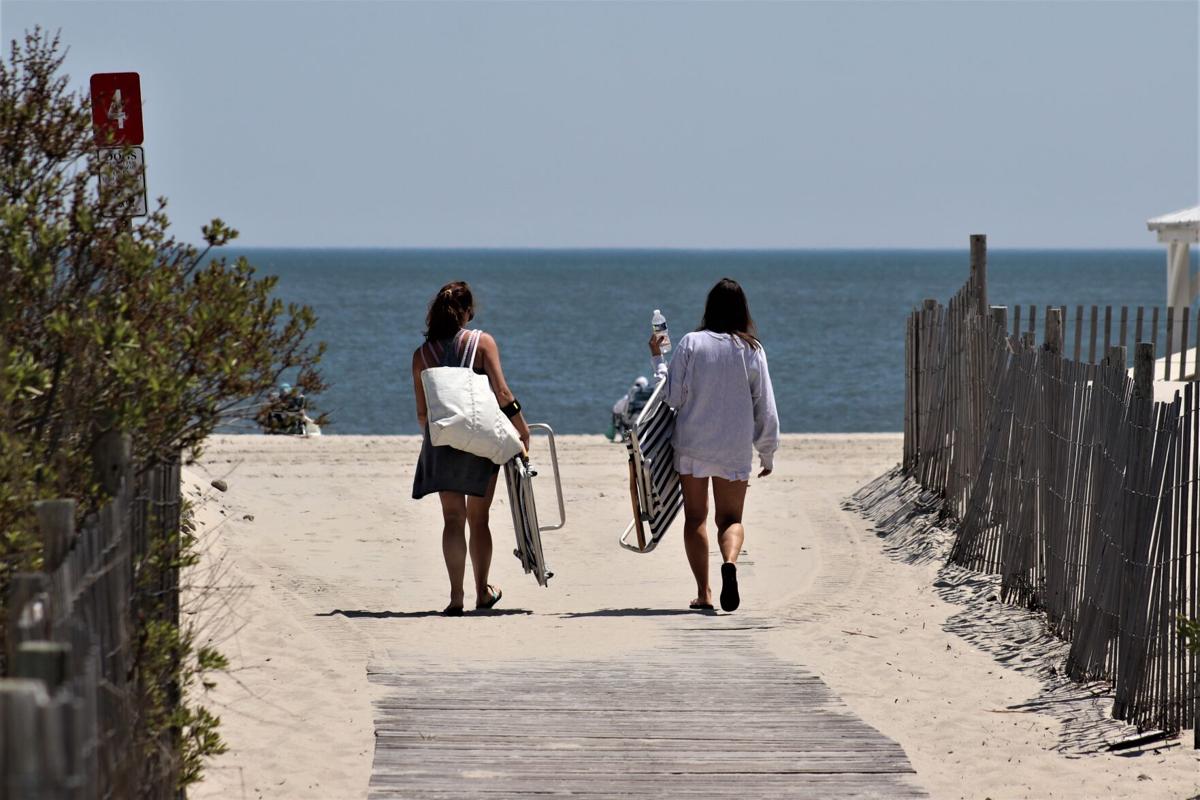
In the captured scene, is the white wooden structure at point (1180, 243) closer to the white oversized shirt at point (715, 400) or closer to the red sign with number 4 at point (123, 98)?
the white oversized shirt at point (715, 400)

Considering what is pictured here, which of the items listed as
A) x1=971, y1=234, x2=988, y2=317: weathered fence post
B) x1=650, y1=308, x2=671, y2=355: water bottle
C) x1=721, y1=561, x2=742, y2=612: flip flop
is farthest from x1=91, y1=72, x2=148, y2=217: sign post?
x1=971, y1=234, x2=988, y2=317: weathered fence post

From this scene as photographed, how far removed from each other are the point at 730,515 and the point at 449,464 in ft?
4.81

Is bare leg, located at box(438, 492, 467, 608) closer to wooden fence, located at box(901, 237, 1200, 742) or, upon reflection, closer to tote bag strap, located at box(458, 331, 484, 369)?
tote bag strap, located at box(458, 331, 484, 369)

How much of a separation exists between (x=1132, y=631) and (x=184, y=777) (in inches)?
136

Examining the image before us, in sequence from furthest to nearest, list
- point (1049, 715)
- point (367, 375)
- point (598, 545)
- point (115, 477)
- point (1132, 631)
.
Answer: point (367, 375), point (598, 545), point (1049, 715), point (1132, 631), point (115, 477)

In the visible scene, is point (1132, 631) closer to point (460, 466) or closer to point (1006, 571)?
point (1006, 571)

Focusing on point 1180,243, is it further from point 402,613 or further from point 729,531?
point 402,613

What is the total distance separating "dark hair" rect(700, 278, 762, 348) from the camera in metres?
7.76

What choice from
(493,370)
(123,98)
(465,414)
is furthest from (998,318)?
(123,98)

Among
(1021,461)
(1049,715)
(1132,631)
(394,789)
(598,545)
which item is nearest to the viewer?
(394,789)

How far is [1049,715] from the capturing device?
20.2 feet

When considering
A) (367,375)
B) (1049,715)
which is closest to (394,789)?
(1049,715)

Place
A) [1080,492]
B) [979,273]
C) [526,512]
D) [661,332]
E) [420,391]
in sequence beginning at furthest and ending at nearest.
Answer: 1. [979,273]
2. [661,332]
3. [526,512]
4. [420,391]
5. [1080,492]

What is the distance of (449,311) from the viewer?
7.52 m
